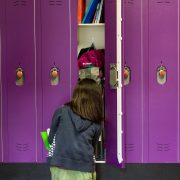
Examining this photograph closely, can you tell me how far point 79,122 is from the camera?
2.32m

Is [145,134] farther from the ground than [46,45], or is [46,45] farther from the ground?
[46,45]

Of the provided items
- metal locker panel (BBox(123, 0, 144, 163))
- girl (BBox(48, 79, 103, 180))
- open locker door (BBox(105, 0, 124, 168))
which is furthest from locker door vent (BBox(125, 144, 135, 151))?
girl (BBox(48, 79, 103, 180))

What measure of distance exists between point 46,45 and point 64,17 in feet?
0.96

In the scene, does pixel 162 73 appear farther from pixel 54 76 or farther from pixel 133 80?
pixel 54 76

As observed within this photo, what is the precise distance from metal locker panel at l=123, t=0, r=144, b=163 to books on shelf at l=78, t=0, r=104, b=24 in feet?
0.69

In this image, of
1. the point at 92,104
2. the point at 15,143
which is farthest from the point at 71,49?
the point at 15,143

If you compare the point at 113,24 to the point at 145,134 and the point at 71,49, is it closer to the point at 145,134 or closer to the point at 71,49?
the point at 71,49

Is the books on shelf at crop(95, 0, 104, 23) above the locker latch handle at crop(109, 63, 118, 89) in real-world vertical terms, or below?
above

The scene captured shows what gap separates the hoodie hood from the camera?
232 cm

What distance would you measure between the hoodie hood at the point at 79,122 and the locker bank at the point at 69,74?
618 mm

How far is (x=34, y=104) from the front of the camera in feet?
9.89

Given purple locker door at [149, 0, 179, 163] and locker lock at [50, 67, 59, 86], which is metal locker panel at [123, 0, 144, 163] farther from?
locker lock at [50, 67, 59, 86]

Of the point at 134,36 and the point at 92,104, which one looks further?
the point at 134,36

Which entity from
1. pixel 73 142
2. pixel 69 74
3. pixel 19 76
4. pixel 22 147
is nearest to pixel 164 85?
pixel 69 74
